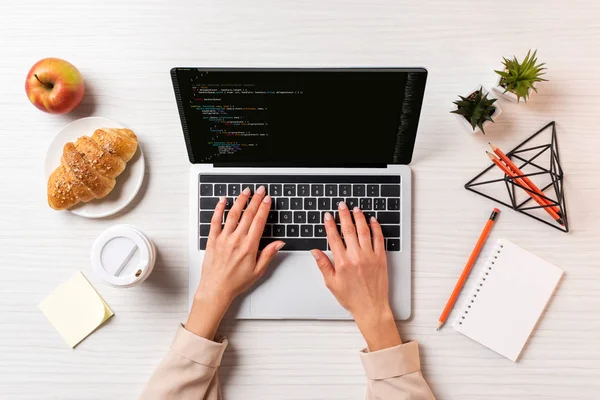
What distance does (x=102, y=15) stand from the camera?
2.87ft

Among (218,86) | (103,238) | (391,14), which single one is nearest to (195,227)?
(103,238)

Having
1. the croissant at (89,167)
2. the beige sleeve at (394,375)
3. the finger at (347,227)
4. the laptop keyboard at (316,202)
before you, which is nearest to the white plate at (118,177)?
the croissant at (89,167)

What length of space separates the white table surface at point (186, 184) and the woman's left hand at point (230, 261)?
6cm

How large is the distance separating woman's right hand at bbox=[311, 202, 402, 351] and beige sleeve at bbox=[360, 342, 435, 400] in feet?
0.05

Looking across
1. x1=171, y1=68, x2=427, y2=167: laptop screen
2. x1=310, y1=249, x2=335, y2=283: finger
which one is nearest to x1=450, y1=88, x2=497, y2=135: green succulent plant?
x1=171, y1=68, x2=427, y2=167: laptop screen

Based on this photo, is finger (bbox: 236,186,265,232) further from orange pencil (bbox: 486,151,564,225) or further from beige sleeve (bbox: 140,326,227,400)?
orange pencil (bbox: 486,151,564,225)

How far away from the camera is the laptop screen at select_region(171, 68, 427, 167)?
70 centimetres

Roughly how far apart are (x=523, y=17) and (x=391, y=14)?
0.23 metres

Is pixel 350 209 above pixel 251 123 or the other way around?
the other way around

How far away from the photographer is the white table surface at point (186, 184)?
847mm

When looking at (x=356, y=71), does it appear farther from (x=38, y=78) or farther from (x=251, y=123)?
(x=38, y=78)

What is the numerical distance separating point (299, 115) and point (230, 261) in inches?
10.4

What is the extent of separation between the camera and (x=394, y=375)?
0.80 metres

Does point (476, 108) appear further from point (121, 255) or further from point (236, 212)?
point (121, 255)
